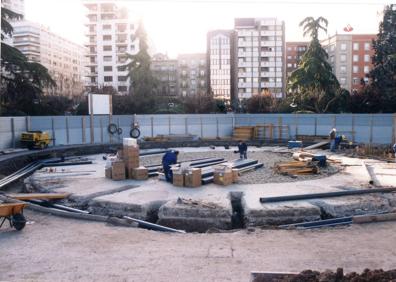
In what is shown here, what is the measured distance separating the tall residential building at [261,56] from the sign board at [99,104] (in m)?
53.9

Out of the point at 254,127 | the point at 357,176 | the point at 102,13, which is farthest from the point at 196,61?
the point at 357,176

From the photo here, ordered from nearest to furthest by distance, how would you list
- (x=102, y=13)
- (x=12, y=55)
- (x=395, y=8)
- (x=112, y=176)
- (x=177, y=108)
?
1. (x=112, y=176)
2. (x=12, y=55)
3. (x=177, y=108)
4. (x=395, y=8)
5. (x=102, y=13)

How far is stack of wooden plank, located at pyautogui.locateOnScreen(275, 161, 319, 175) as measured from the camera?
17.2 metres

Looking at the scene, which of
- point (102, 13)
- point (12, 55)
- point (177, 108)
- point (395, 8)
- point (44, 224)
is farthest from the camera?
point (102, 13)

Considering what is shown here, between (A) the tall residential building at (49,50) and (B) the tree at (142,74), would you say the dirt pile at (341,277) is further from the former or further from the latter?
(A) the tall residential building at (49,50)

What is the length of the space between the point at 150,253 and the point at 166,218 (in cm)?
311

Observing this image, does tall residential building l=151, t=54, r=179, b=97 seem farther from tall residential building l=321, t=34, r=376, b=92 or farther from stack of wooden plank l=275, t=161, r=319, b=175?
stack of wooden plank l=275, t=161, r=319, b=175

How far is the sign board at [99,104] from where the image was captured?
30.6 metres

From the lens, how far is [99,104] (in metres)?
31.4

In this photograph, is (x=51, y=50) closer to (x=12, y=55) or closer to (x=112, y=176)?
(x=12, y=55)

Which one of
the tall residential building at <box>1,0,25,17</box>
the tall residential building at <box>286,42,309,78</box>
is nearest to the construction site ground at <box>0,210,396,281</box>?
the tall residential building at <box>286,42,309,78</box>

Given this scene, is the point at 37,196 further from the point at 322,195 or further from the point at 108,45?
the point at 108,45

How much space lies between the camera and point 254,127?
33812 mm

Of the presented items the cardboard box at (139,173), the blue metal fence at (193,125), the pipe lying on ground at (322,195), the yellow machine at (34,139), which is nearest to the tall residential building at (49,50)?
the blue metal fence at (193,125)
